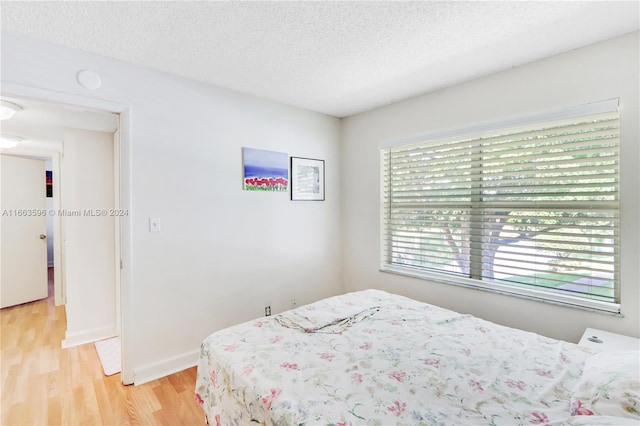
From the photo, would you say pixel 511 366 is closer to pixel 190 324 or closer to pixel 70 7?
pixel 190 324

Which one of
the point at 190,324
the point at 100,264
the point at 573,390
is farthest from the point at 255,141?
the point at 573,390

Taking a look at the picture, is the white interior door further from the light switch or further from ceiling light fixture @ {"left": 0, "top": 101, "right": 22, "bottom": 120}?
the light switch

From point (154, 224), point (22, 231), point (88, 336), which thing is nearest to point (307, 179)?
point (154, 224)

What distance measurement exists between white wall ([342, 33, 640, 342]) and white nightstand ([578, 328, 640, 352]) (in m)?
0.13

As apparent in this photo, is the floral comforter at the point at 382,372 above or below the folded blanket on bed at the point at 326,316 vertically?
below

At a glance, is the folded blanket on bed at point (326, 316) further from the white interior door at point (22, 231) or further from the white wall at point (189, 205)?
the white interior door at point (22, 231)

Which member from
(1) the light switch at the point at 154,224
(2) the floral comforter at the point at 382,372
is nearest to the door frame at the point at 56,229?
(1) the light switch at the point at 154,224

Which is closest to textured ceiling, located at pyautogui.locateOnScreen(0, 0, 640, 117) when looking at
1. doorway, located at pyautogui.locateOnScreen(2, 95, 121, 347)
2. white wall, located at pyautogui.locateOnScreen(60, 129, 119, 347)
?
doorway, located at pyautogui.locateOnScreen(2, 95, 121, 347)

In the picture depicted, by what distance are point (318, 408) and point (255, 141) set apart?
2.34 m

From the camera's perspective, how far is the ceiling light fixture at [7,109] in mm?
2449

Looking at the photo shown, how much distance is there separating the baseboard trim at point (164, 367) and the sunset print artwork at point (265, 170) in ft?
4.93

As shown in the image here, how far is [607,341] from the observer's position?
5.81ft

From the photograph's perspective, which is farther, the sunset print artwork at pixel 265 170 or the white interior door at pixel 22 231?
the white interior door at pixel 22 231

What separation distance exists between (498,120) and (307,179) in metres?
1.83
